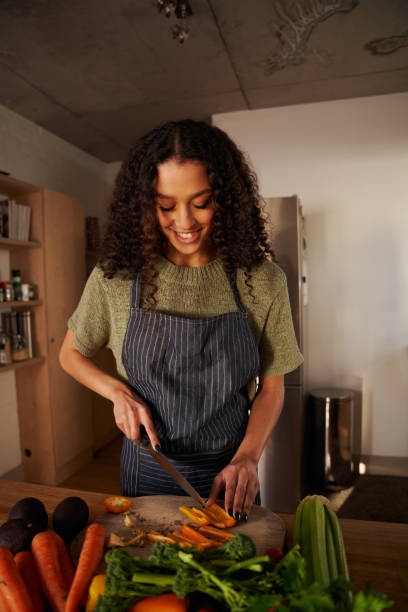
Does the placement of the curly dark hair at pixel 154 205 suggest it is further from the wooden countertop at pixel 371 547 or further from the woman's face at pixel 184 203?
the wooden countertop at pixel 371 547

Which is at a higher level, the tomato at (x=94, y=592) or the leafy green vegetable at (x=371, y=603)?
the leafy green vegetable at (x=371, y=603)

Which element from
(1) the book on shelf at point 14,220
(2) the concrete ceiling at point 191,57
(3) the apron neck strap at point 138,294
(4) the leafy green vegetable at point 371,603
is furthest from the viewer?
(1) the book on shelf at point 14,220

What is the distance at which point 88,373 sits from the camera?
111cm

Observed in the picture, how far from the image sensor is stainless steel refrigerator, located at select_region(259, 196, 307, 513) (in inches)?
103

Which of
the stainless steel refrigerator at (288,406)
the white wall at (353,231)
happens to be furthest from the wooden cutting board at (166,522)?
the white wall at (353,231)

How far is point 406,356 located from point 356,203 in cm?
125

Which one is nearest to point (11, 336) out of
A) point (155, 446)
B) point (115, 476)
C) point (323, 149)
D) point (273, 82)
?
point (115, 476)

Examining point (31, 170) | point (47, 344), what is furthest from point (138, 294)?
point (31, 170)

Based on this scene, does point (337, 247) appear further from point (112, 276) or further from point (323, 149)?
point (112, 276)

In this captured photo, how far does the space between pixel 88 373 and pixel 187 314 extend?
1.03ft

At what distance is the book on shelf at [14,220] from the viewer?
2689mm

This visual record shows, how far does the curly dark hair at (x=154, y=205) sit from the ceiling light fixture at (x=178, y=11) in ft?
4.08

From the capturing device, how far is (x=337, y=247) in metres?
3.24

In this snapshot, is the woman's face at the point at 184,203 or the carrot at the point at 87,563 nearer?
the carrot at the point at 87,563
